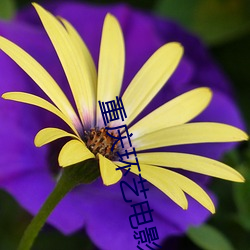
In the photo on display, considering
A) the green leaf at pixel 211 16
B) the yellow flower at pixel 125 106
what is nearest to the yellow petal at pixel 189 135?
the yellow flower at pixel 125 106

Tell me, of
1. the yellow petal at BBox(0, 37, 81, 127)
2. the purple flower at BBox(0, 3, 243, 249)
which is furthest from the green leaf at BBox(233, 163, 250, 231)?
the yellow petal at BBox(0, 37, 81, 127)

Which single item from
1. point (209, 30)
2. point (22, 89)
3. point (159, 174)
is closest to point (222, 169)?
point (159, 174)

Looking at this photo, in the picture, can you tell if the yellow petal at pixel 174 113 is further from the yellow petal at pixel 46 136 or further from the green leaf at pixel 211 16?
the green leaf at pixel 211 16

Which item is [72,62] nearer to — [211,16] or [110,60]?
[110,60]

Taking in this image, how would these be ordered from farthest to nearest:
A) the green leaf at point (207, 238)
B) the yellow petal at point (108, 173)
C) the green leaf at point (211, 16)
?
the green leaf at point (211, 16), the green leaf at point (207, 238), the yellow petal at point (108, 173)

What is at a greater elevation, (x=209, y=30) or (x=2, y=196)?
(x=209, y=30)

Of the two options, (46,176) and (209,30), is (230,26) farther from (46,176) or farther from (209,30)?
(46,176)

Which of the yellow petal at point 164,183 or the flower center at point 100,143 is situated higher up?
the flower center at point 100,143
